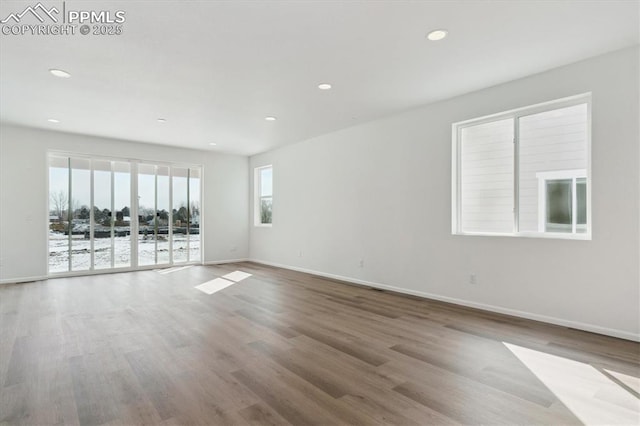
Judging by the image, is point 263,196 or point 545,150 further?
point 263,196

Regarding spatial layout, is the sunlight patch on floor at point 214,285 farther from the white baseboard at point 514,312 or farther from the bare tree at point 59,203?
the bare tree at point 59,203

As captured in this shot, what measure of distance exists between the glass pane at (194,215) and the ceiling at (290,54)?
117 inches

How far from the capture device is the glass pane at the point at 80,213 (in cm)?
664

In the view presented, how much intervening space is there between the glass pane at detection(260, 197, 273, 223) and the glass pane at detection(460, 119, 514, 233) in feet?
16.2

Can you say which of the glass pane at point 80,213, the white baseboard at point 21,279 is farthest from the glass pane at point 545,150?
the white baseboard at point 21,279

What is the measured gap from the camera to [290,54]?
3.31 meters

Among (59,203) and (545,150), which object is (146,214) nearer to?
(59,203)

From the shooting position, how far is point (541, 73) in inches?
148

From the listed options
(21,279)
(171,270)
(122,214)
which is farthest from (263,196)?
(21,279)

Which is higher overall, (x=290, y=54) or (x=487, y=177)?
(x=290, y=54)

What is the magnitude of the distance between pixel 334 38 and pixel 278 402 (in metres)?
2.96

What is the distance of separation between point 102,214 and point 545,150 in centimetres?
782

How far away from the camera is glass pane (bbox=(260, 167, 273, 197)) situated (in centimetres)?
839

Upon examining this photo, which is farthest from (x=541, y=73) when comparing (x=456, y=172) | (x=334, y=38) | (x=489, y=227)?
(x=334, y=38)
